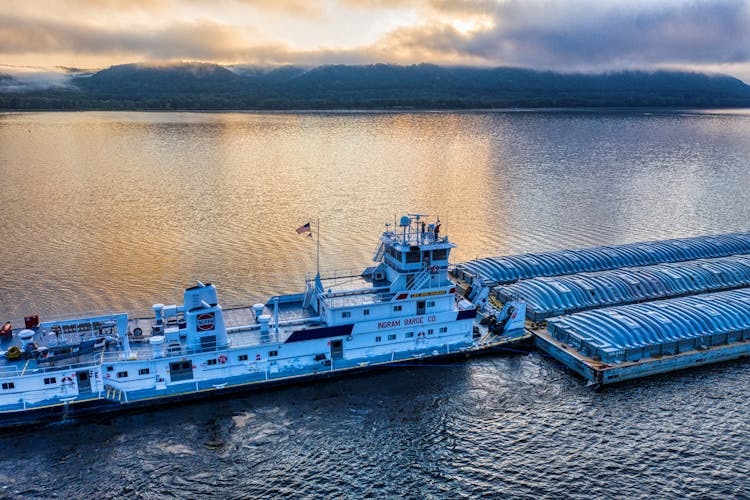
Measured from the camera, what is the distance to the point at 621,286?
46312 millimetres

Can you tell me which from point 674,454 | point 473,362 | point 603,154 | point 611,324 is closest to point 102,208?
point 473,362

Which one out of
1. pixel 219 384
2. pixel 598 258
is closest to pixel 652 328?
pixel 598 258

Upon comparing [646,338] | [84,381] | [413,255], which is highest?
[413,255]

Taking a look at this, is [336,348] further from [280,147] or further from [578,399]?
[280,147]

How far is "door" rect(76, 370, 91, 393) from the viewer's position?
31797 mm

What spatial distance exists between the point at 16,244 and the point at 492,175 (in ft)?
250

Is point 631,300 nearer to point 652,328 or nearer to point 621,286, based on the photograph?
point 621,286

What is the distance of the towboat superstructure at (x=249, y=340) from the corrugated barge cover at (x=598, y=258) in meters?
9.41

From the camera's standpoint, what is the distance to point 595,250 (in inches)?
2154

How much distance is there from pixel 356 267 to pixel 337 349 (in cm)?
1989

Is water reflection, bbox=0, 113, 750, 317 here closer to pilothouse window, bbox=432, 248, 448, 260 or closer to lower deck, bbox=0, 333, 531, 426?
lower deck, bbox=0, 333, 531, 426

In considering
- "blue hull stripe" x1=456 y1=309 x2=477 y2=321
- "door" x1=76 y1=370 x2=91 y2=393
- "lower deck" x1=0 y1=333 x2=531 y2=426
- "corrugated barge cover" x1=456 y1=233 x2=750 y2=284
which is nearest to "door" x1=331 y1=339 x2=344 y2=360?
"lower deck" x1=0 y1=333 x2=531 y2=426

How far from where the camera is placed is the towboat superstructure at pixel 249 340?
31.8m

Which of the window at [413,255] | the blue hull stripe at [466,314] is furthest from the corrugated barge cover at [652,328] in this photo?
the window at [413,255]
